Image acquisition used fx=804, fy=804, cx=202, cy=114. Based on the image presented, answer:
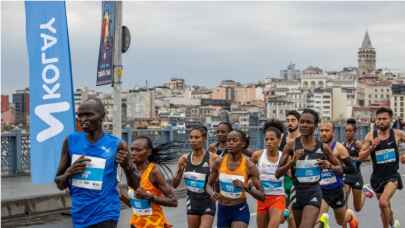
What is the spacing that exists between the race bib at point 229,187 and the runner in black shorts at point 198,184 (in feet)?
0.79

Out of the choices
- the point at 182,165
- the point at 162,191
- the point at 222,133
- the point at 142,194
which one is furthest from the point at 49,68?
the point at 142,194

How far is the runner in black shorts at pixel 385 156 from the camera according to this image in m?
10.5

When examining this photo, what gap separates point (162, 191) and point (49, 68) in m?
6.23

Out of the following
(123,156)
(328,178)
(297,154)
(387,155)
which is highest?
(123,156)

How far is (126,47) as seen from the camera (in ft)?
45.9

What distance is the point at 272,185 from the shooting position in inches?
354

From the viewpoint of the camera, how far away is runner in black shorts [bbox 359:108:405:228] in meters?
10.5

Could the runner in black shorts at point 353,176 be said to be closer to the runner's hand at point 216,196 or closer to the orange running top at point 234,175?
the orange running top at point 234,175

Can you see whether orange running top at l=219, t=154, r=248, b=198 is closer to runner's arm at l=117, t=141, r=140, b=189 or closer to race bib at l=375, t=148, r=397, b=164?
runner's arm at l=117, t=141, r=140, b=189

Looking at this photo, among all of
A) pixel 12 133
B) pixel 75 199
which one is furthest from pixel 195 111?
pixel 75 199

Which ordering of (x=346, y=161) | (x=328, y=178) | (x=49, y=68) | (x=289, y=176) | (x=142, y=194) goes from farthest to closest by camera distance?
(x=49, y=68) < (x=328, y=178) < (x=346, y=161) < (x=289, y=176) < (x=142, y=194)

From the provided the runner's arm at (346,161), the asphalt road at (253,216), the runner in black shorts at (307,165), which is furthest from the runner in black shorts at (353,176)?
the runner in black shorts at (307,165)

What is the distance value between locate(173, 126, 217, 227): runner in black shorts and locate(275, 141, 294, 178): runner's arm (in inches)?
27.5

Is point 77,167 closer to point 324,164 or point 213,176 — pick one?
point 213,176
